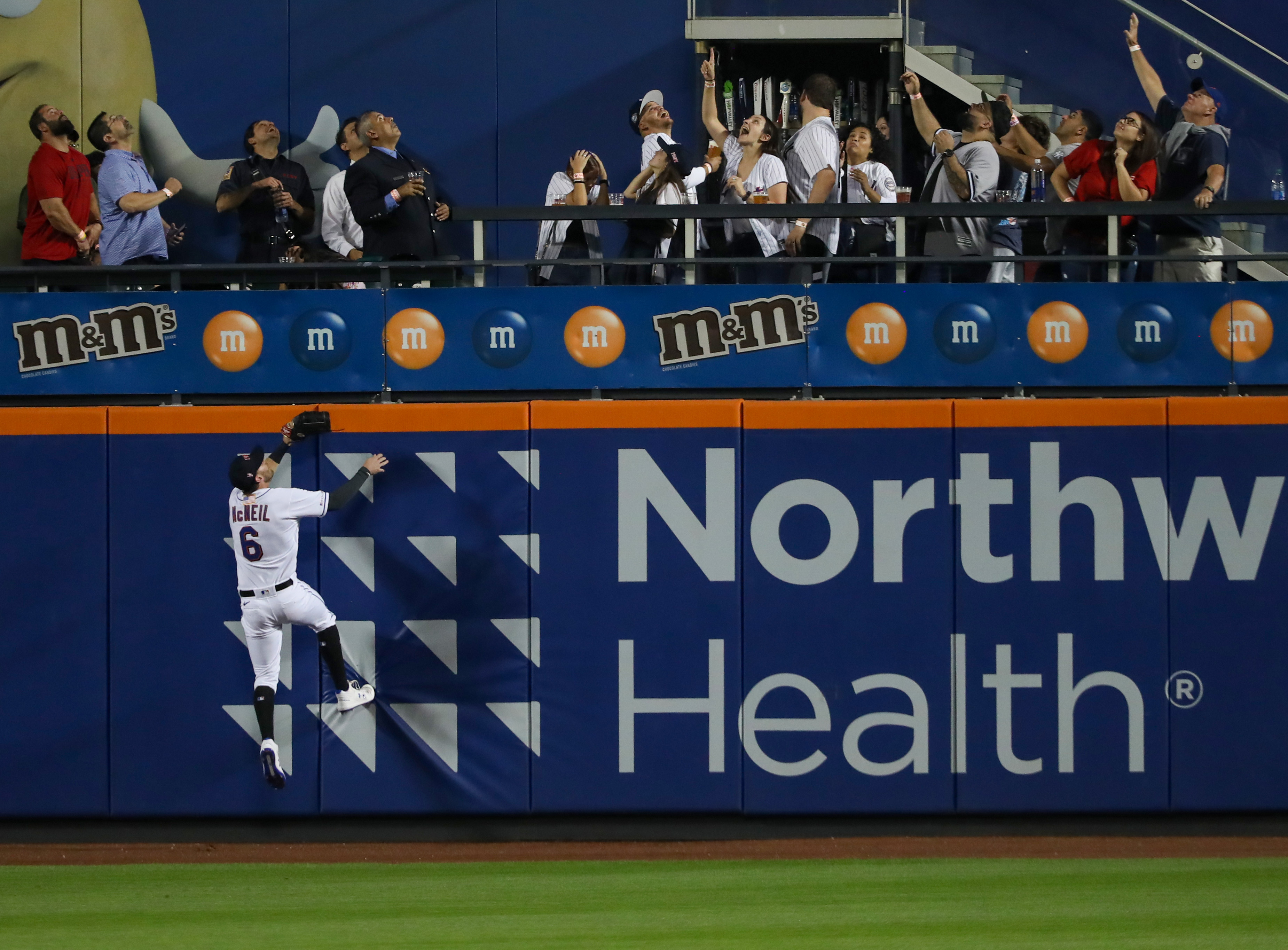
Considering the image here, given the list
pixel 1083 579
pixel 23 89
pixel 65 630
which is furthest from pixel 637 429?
pixel 23 89

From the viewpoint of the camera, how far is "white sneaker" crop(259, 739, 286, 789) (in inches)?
396

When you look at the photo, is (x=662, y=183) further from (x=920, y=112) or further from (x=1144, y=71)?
(x=1144, y=71)

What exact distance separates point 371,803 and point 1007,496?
5.19m

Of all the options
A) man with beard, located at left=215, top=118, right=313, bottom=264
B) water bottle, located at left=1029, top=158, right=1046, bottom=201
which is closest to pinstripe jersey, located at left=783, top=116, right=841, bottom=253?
water bottle, located at left=1029, top=158, right=1046, bottom=201

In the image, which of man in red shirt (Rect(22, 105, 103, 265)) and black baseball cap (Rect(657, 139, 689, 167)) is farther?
black baseball cap (Rect(657, 139, 689, 167))

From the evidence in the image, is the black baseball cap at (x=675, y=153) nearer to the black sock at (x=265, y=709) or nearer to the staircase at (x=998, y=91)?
the staircase at (x=998, y=91)

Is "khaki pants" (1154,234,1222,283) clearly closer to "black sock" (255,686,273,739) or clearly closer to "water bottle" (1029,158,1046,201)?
"water bottle" (1029,158,1046,201)

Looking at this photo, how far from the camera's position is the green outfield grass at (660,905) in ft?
25.6

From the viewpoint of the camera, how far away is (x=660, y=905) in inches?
338

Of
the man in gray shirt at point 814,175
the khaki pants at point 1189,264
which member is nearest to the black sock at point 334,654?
the man in gray shirt at point 814,175

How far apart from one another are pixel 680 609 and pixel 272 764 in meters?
3.11

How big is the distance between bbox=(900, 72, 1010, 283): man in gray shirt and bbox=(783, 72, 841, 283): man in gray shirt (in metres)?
0.72

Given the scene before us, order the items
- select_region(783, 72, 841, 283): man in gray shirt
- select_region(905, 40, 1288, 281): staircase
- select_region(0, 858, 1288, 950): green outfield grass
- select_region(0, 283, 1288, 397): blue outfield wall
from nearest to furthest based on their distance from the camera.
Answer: select_region(0, 858, 1288, 950): green outfield grass < select_region(0, 283, 1288, 397): blue outfield wall < select_region(905, 40, 1288, 281): staircase < select_region(783, 72, 841, 283): man in gray shirt

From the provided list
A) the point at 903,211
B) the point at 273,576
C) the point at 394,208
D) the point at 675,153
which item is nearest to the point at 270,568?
the point at 273,576
